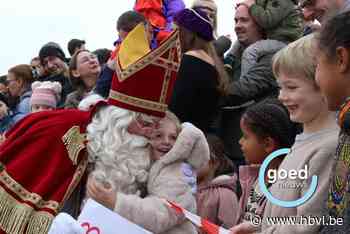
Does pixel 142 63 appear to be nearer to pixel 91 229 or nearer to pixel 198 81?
pixel 91 229

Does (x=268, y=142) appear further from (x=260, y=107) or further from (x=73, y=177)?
(x=73, y=177)

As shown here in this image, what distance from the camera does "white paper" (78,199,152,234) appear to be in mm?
3539

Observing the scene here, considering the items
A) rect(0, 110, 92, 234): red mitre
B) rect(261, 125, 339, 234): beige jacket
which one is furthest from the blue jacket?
rect(261, 125, 339, 234): beige jacket

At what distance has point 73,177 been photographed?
398 centimetres

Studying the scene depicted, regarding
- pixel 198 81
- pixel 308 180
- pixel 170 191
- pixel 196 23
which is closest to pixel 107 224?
pixel 170 191

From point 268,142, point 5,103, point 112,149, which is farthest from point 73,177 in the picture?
point 5,103

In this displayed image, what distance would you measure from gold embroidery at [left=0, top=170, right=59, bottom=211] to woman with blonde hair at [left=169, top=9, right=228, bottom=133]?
4.52ft

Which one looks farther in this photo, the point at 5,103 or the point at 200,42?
the point at 5,103

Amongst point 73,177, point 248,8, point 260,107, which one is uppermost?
point 248,8

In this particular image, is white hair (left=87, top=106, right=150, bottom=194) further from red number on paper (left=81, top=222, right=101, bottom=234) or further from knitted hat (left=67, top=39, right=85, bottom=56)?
knitted hat (left=67, top=39, right=85, bottom=56)

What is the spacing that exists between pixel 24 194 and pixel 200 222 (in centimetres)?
96

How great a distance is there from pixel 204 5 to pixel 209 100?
3.52 feet

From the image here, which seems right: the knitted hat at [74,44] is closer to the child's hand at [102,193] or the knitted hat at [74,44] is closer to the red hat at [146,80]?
the red hat at [146,80]

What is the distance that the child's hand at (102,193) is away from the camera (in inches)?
147
